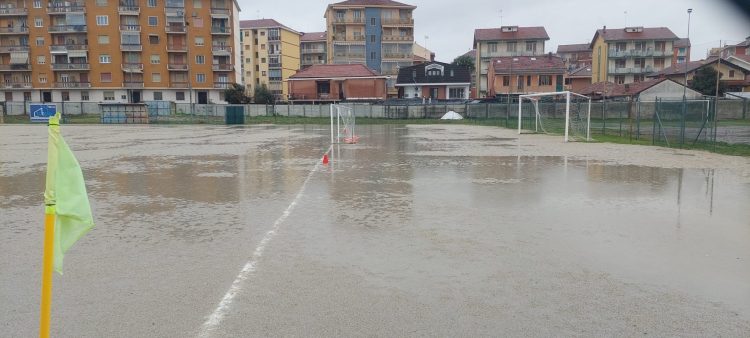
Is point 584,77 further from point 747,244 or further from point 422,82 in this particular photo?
point 747,244

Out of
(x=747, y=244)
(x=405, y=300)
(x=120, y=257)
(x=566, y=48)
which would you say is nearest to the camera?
(x=405, y=300)

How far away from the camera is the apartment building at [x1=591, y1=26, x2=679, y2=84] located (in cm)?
8119

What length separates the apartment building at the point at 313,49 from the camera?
108 m

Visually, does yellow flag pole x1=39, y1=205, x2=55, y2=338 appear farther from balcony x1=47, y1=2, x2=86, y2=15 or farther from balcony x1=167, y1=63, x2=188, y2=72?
balcony x1=47, y1=2, x2=86, y2=15

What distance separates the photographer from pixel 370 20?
8788 centimetres

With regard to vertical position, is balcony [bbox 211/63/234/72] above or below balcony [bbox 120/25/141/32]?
below

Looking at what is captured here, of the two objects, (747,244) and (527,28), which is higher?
(527,28)

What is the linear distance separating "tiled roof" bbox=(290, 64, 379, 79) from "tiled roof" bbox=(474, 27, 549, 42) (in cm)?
2082

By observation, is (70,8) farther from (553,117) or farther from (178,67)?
(553,117)

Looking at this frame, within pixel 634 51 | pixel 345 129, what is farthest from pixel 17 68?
pixel 634 51

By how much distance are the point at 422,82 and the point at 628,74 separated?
32765 mm

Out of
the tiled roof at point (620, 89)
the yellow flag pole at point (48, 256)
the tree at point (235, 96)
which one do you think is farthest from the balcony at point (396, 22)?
the yellow flag pole at point (48, 256)

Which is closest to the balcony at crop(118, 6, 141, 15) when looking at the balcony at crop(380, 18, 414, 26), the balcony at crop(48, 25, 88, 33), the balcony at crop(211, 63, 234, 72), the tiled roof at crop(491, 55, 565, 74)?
the balcony at crop(48, 25, 88, 33)

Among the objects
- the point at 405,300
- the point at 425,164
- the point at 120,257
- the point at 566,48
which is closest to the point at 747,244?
the point at 405,300
